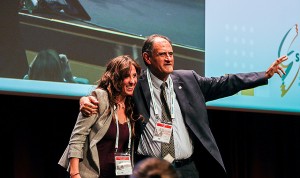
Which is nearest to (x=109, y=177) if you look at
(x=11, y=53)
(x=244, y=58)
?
(x=11, y=53)

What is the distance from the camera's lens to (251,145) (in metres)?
5.11

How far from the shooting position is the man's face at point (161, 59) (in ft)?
Answer: 9.37

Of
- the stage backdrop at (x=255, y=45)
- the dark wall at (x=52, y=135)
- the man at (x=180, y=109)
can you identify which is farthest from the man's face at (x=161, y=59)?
the dark wall at (x=52, y=135)

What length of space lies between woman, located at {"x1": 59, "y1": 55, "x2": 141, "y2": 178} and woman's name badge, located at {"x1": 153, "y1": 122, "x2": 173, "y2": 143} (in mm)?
143

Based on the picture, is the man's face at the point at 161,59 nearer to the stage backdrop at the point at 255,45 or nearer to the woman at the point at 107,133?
the woman at the point at 107,133

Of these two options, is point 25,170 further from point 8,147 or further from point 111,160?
point 111,160

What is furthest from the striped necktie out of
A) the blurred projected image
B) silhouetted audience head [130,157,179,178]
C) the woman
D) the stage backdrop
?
silhouetted audience head [130,157,179,178]

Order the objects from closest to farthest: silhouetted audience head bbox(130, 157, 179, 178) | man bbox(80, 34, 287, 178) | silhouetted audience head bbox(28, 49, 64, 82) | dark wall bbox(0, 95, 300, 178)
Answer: silhouetted audience head bbox(130, 157, 179, 178) → man bbox(80, 34, 287, 178) → silhouetted audience head bbox(28, 49, 64, 82) → dark wall bbox(0, 95, 300, 178)

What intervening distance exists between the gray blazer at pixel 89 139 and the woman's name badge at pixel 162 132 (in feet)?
0.91

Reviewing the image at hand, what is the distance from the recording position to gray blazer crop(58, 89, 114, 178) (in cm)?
254

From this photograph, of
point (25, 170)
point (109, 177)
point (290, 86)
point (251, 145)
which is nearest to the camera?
point (109, 177)

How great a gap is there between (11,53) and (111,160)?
4.04 ft

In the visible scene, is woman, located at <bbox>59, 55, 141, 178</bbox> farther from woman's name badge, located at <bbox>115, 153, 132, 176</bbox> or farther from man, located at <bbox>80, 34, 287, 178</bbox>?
man, located at <bbox>80, 34, 287, 178</bbox>

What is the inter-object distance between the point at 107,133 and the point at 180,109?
0.49 metres
